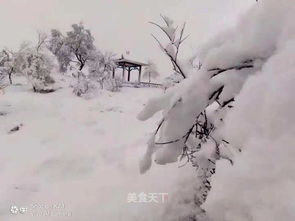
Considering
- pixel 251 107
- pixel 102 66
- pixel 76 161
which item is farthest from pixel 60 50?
pixel 251 107

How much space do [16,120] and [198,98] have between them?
4.76 m

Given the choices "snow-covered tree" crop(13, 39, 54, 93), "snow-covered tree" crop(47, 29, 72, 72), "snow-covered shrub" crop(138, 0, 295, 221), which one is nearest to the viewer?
"snow-covered shrub" crop(138, 0, 295, 221)

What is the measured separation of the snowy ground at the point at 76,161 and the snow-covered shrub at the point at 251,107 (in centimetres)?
71

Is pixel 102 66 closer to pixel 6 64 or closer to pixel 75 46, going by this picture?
pixel 75 46

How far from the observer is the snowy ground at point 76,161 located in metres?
1.92

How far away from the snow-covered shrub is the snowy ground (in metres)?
0.71

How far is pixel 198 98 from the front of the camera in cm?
A: 102

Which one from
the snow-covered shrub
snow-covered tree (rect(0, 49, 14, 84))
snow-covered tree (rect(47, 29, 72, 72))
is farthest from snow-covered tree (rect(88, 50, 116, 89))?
the snow-covered shrub

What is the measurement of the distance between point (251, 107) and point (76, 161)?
2.98 metres

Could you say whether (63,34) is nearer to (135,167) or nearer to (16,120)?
(16,120)

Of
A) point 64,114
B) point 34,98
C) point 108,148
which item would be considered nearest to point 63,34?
point 34,98

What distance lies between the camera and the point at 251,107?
72 cm

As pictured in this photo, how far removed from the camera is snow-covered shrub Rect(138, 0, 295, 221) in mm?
673

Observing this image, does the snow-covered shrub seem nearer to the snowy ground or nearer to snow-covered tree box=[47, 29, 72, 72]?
the snowy ground
